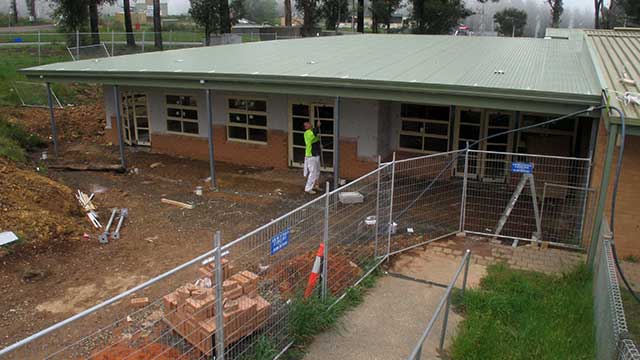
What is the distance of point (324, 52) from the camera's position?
55.9 feet

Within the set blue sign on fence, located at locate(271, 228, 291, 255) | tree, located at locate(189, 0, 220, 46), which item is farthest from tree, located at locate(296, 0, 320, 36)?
blue sign on fence, located at locate(271, 228, 291, 255)

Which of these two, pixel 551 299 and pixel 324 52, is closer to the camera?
pixel 551 299

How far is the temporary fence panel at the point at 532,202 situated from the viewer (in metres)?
9.81

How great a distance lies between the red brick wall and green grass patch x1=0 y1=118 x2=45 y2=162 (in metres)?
14.2

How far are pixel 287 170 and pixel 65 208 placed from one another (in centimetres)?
609

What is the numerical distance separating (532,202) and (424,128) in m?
4.35

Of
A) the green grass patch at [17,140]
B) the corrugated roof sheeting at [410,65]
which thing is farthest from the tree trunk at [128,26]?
the corrugated roof sheeting at [410,65]

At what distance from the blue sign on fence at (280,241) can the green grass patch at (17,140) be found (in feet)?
39.3

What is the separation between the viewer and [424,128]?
47.9 feet

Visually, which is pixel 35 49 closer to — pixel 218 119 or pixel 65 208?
pixel 218 119

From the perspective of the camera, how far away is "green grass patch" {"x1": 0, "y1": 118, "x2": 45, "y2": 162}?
15.5m

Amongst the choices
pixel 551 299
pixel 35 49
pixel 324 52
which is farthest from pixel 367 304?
pixel 35 49

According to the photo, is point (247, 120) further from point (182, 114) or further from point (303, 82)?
point (303, 82)

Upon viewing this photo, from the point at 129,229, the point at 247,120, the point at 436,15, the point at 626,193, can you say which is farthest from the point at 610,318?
the point at 436,15
